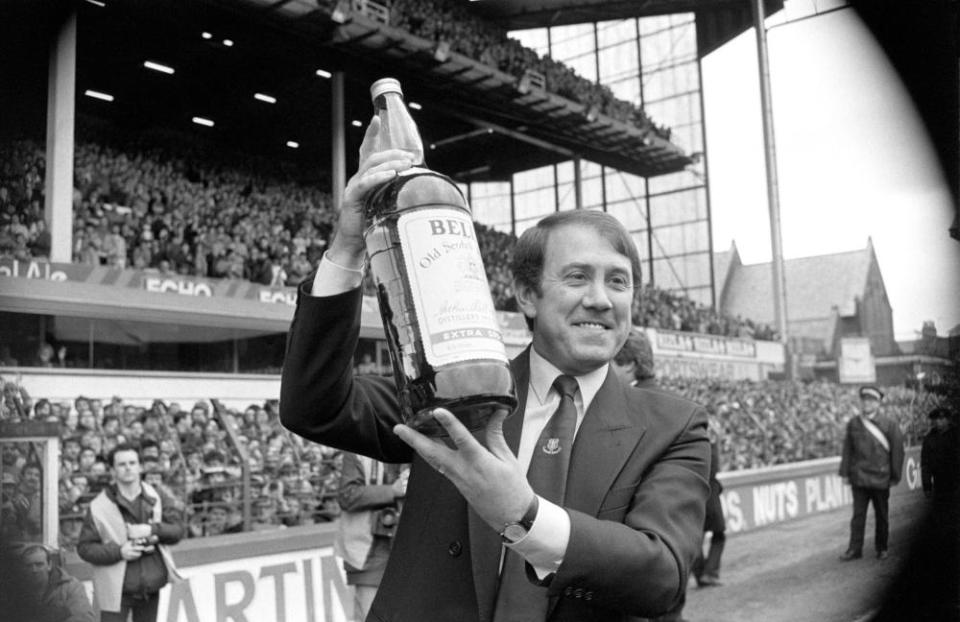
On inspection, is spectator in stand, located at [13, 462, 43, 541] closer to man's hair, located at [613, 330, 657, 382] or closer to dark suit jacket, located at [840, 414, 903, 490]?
man's hair, located at [613, 330, 657, 382]

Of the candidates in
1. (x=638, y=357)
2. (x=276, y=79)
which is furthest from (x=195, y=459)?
(x=276, y=79)

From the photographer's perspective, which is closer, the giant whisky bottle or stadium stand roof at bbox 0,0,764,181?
the giant whisky bottle

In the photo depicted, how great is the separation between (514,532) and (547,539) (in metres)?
0.05

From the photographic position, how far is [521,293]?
5.11ft

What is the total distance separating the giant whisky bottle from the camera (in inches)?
49.3

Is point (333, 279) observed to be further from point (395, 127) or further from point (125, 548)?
point (125, 548)

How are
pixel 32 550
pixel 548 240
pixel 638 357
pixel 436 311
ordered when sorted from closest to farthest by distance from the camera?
pixel 436 311 < pixel 548 240 < pixel 638 357 < pixel 32 550

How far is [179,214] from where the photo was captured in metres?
14.7

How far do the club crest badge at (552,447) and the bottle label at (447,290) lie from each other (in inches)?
6.8

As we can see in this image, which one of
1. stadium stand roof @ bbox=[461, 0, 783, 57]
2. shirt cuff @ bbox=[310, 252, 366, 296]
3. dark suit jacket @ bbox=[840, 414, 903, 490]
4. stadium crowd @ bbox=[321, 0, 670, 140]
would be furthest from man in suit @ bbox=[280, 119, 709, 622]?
stadium stand roof @ bbox=[461, 0, 783, 57]

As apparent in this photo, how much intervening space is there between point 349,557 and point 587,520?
3.31 meters

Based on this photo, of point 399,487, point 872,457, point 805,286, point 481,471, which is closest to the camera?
point 481,471

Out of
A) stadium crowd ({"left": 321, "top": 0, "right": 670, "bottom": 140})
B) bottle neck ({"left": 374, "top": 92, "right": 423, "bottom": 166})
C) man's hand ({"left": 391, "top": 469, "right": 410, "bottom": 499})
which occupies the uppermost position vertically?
stadium crowd ({"left": 321, "top": 0, "right": 670, "bottom": 140})

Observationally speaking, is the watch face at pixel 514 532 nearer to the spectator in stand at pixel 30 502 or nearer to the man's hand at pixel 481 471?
the man's hand at pixel 481 471
